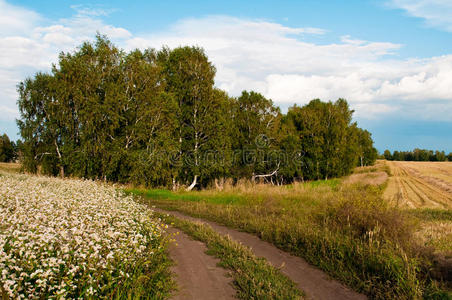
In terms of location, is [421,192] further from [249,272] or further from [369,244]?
[249,272]

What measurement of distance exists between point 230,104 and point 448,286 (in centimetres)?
2994

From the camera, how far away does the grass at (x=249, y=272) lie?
5.76 m

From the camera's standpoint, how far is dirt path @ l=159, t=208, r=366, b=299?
604 cm

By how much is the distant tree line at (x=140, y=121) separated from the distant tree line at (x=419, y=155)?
11320 cm

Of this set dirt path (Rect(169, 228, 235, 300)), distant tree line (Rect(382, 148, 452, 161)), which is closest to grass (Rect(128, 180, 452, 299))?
dirt path (Rect(169, 228, 235, 300))

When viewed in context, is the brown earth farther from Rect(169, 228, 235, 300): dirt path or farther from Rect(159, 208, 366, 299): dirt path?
Rect(169, 228, 235, 300): dirt path

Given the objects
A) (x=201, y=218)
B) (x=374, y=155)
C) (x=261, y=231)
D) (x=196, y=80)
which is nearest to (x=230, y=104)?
(x=196, y=80)

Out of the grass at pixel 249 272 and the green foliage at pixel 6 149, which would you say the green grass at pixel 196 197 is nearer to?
the grass at pixel 249 272

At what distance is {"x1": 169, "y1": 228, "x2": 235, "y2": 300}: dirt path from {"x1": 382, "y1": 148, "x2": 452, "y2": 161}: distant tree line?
135931 mm

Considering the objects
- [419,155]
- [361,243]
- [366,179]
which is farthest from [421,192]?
[419,155]

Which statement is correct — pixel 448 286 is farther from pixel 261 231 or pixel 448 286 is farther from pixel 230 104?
pixel 230 104

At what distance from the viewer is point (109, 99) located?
25312 millimetres

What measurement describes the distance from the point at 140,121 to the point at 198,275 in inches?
868

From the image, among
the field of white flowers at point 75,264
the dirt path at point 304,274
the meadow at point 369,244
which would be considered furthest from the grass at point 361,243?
the field of white flowers at point 75,264
